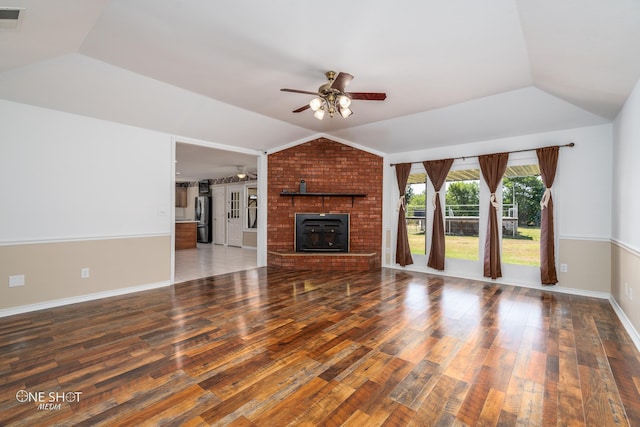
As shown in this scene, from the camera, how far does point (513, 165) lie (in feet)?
15.7

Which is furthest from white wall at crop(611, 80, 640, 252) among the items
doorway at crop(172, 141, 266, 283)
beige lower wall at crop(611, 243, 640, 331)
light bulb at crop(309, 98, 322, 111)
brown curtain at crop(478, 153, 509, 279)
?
doorway at crop(172, 141, 266, 283)

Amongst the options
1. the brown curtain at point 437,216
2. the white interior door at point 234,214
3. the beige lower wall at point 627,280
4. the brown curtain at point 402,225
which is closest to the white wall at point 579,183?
the beige lower wall at point 627,280

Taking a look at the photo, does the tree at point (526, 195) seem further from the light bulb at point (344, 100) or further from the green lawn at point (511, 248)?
the light bulb at point (344, 100)

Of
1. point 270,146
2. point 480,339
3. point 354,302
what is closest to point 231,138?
point 270,146

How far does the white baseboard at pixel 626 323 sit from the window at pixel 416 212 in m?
2.70

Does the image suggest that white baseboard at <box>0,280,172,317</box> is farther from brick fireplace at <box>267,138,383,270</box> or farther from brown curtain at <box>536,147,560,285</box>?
brown curtain at <box>536,147,560,285</box>

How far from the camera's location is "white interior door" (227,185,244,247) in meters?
9.62

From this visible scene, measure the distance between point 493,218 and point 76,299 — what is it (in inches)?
239

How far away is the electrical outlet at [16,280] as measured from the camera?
130 inches

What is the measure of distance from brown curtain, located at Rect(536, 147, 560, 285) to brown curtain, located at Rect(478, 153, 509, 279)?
0.52m

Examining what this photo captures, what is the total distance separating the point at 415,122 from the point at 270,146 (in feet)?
9.30

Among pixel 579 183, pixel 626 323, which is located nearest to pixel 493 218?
pixel 579 183

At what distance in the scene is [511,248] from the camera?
4.86 m

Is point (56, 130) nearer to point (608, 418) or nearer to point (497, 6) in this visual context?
point (497, 6)
